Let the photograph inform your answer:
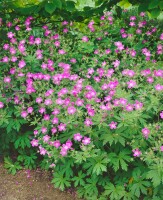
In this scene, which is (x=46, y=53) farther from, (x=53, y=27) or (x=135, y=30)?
(x=135, y=30)

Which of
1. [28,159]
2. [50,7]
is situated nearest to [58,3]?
[50,7]

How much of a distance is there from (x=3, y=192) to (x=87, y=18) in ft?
8.37

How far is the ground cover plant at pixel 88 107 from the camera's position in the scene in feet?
11.5

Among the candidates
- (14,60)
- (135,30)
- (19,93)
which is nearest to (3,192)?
(19,93)

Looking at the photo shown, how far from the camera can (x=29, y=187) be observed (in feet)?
13.6

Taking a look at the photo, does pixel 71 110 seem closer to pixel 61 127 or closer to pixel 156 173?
pixel 61 127

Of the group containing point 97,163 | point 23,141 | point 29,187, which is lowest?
point 29,187

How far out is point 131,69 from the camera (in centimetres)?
428

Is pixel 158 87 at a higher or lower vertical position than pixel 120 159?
higher

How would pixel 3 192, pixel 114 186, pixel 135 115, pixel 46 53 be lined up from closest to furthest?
pixel 135 115
pixel 114 186
pixel 3 192
pixel 46 53

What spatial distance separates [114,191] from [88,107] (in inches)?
34.1

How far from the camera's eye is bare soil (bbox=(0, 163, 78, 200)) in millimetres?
3984

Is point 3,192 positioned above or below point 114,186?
below

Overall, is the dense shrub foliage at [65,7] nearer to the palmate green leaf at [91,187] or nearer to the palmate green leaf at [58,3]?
the palmate green leaf at [58,3]
